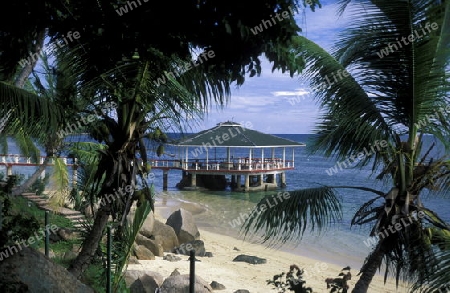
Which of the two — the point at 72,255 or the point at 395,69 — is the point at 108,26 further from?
the point at 72,255

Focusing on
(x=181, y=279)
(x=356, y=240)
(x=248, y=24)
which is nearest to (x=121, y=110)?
(x=248, y=24)

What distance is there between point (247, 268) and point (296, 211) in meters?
9.97

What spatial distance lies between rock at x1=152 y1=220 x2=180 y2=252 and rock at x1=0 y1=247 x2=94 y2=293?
34.1ft

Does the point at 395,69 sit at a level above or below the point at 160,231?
above

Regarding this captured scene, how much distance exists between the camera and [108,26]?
3680mm

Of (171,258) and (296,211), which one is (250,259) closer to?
(171,258)

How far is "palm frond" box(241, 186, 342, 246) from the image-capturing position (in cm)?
480

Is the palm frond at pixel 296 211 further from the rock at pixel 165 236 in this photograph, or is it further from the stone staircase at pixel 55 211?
the rock at pixel 165 236

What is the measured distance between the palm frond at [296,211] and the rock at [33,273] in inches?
73.4

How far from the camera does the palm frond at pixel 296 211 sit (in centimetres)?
480

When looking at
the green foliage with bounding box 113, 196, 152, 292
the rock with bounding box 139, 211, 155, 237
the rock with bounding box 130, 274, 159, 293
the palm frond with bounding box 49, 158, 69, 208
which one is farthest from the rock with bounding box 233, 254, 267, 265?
the green foliage with bounding box 113, 196, 152, 292

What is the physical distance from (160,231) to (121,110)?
10259mm

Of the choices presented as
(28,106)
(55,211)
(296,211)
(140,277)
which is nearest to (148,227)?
(55,211)

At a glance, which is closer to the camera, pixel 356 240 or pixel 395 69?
pixel 395 69
